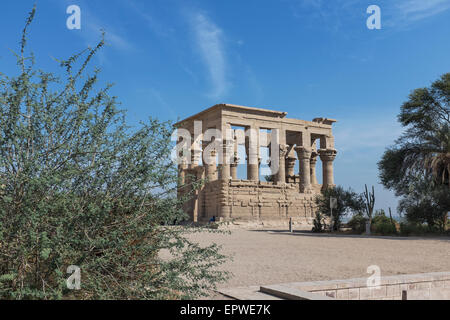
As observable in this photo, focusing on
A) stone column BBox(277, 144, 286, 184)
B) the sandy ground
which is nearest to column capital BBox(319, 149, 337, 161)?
stone column BBox(277, 144, 286, 184)

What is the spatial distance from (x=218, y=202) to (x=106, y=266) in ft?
85.3

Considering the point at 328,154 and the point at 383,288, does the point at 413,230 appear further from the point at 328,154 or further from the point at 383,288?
the point at 328,154

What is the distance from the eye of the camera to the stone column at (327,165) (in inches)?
1430

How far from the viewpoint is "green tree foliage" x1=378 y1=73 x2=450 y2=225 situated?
67.2ft

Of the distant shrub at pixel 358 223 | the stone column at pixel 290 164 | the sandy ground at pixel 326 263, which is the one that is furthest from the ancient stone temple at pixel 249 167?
the sandy ground at pixel 326 263

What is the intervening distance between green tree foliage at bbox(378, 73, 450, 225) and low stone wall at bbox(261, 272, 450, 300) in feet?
48.9

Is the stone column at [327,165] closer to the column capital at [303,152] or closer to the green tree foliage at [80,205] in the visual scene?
the column capital at [303,152]

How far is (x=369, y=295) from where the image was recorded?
5801 mm

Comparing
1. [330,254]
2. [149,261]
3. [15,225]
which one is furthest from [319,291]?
[330,254]

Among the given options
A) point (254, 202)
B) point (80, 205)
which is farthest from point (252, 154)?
point (80, 205)

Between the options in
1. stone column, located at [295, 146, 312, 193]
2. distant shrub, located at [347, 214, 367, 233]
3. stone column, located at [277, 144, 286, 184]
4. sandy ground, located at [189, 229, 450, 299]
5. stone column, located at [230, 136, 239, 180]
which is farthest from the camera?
stone column, located at [230, 136, 239, 180]

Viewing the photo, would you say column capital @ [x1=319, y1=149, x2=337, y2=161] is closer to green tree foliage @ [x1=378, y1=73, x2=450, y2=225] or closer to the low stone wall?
green tree foliage @ [x1=378, y1=73, x2=450, y2=225]

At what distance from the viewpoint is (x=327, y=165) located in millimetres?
36469
